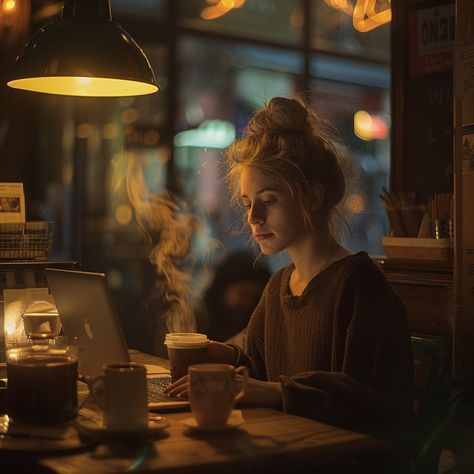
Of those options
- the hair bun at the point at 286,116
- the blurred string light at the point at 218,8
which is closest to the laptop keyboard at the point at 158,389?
the hair bun at the point at 286,116

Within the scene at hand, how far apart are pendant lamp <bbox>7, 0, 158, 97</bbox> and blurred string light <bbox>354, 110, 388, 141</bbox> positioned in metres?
4.92

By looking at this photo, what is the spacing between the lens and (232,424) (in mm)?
1767

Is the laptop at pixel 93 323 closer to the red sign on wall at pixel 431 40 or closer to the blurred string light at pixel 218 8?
the red sign on wall at pixel 431 40

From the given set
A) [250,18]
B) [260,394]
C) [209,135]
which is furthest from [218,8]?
[260,394]

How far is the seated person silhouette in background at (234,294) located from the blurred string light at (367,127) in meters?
2.79

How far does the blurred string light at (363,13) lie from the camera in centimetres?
693

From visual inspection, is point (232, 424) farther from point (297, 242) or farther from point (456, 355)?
point (456, 355)

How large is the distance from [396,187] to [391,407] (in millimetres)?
2202

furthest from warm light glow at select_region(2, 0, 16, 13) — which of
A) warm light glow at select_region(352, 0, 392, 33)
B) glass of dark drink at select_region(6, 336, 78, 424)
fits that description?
warm light glow at select_region(352, 0, 392, 33)

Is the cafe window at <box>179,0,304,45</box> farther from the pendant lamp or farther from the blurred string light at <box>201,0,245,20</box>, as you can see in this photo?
the pendant lamp

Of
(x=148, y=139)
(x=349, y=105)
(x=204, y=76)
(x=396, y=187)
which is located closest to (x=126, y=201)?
(x=148, y=139)

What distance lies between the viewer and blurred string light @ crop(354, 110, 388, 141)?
7.20 metres

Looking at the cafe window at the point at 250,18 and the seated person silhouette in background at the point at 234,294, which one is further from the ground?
the cafe window at the point at 250,18

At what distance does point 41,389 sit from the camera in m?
1.80
